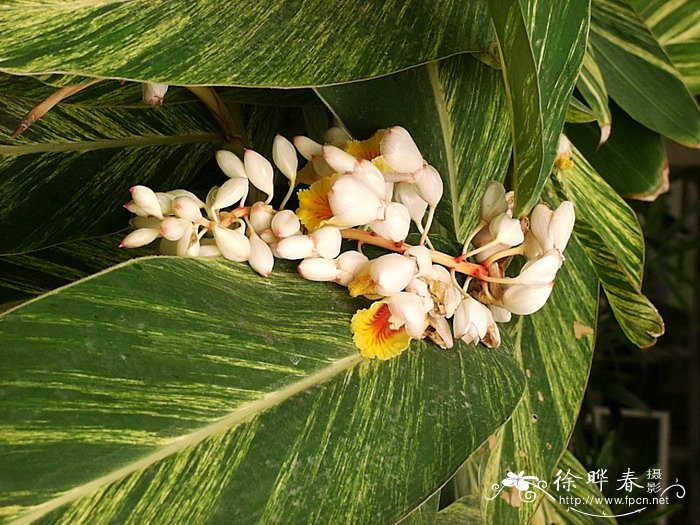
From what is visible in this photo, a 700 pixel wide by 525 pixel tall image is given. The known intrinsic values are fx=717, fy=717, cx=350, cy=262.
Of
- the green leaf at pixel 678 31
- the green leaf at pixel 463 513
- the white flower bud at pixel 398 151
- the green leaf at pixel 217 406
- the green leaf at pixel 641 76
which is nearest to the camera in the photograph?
the green leaf at pixel 217 406

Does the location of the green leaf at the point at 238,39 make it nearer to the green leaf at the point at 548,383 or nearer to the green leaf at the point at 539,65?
the green leaf at the point at 539,65

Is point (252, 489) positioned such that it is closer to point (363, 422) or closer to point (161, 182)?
point (363, 422)

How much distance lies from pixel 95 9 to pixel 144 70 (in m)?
0.03

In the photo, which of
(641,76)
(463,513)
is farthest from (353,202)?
(641,76)

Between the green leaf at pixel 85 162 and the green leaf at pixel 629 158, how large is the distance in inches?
15.0

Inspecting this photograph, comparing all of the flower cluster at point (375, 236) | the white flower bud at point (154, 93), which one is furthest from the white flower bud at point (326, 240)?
the white flower bud at point (154, 93)

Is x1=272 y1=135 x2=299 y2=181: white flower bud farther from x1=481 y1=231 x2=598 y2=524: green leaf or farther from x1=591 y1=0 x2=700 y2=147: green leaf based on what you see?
x1=591 y1=0 x2=700 y2=147: green leaf

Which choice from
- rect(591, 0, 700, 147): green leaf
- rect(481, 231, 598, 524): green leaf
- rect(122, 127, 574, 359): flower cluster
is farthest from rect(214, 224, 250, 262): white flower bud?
rect(591, 0, 700, 147): green leaf

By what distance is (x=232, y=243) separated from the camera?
34 centimetres

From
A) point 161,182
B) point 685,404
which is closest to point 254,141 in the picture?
point 161,182

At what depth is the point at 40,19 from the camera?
27 cm

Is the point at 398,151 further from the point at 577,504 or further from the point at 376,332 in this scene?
the point at 577,504

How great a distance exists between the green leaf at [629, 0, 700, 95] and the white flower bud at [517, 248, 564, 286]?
0.51 meters

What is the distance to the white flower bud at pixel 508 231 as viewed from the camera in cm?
37
